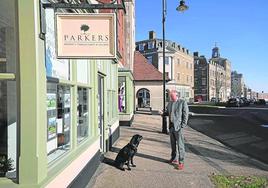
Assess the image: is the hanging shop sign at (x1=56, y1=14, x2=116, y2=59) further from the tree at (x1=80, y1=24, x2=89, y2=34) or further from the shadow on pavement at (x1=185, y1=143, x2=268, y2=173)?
the shadow on pavement at (x1=185, y1=143, x2=268, y2=173)

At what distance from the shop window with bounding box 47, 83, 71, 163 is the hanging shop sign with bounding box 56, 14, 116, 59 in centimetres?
62

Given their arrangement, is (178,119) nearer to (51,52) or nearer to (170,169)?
(170,169)

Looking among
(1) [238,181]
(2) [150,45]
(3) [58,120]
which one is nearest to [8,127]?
Answer: (3) [58,120]

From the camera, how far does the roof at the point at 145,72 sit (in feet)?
130

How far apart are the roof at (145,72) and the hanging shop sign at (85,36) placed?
34806 mm

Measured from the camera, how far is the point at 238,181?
7961 millimetres

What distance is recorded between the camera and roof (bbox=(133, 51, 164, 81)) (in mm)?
39750

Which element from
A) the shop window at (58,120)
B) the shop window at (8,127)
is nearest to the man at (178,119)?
the shop window at (58,120)

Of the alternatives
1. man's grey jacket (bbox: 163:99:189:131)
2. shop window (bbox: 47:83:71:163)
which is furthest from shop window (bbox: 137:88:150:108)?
shop window (bbox: 47:83:71:163)

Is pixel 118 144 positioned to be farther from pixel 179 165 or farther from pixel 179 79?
pixel 179 79

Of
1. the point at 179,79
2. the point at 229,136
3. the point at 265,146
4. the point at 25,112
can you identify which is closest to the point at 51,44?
the point at 25,112

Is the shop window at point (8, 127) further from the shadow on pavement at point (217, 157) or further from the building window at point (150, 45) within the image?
the building window at point (150, 45)

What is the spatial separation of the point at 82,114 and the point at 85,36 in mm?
2875

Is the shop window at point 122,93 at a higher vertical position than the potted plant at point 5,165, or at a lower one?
higher
